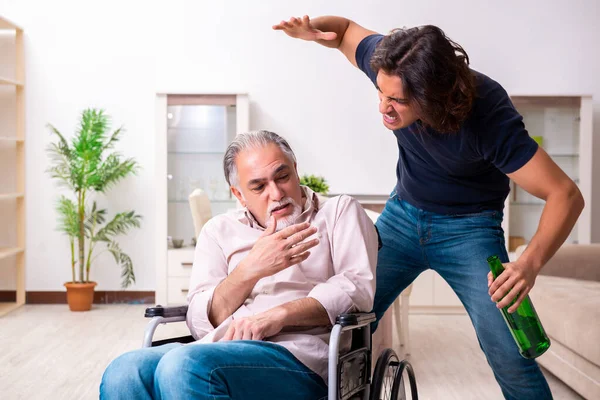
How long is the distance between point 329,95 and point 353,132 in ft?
1.13

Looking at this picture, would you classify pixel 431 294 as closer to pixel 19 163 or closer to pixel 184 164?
pixel 184 164

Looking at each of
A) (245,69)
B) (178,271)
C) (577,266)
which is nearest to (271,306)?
(577,266)

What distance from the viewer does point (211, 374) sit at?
5.20 ft

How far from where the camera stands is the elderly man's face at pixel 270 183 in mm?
1989

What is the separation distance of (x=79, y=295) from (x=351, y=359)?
4.04 m

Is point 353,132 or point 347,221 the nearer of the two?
point 347,221

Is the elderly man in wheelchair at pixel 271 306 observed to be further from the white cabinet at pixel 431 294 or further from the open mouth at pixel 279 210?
the white cabinet at pixel 431 294

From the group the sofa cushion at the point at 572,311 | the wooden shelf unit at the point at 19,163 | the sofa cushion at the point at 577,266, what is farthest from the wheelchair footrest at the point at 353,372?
the wooden shelf unit at the point at 19,163

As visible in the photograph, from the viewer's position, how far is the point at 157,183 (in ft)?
17.6

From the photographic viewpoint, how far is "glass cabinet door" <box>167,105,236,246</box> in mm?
5402

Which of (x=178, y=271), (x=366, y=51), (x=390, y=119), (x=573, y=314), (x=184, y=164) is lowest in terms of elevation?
(x=178, y=271)

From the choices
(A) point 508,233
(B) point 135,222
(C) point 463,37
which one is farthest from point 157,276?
(C) point 463,37

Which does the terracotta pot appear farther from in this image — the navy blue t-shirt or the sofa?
the navy blue t-shirt

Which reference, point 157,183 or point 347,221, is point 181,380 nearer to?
point 347,221
